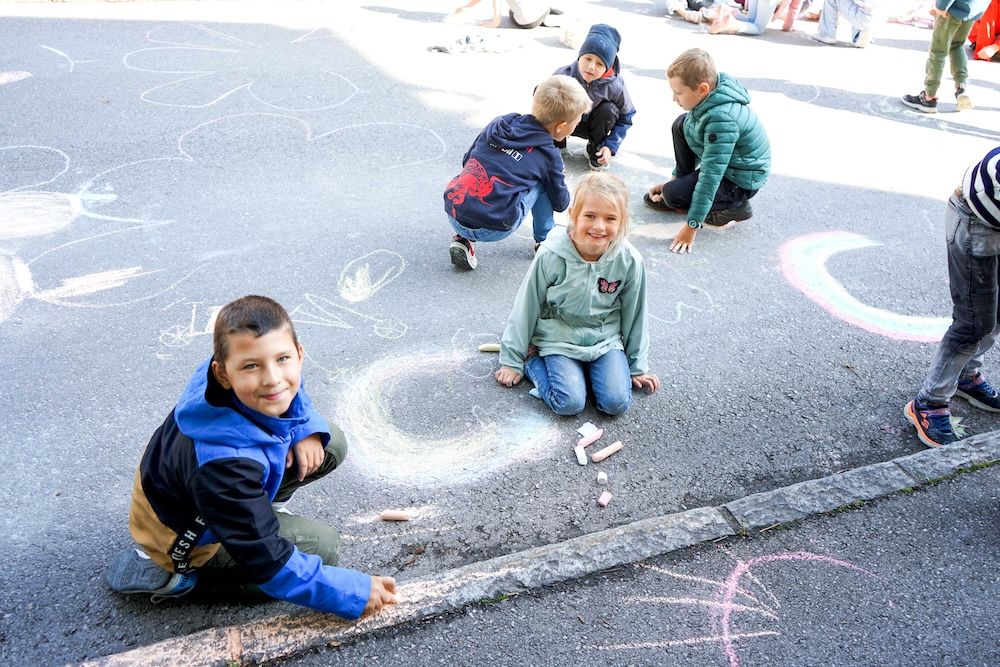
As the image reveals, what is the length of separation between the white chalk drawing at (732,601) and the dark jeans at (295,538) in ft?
2.82

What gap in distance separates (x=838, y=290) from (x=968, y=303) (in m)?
1.27

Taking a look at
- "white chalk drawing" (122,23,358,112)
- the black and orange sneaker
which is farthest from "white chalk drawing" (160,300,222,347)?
"white chalk drawing" (122,23,358,112)

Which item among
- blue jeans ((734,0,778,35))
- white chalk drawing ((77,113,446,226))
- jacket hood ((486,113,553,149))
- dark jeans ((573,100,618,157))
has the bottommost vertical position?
white chalk drawing ((77,113,446,226))

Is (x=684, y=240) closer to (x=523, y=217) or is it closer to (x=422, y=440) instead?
(x=523, y=217)

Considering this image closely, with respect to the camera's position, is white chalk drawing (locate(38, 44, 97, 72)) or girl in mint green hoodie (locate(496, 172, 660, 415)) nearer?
girl in mint green hoodie (locate(496, 172, 660, 415))

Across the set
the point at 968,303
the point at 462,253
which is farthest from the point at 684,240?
the point at 968,303

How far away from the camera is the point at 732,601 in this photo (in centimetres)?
248

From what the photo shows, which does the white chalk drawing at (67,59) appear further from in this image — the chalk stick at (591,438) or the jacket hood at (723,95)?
the chalk stick at (591,438)

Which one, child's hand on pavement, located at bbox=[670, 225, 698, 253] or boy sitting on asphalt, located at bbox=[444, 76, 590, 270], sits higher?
boy sitting on asphalt, located at bbox=[444, 76, 590, 270]

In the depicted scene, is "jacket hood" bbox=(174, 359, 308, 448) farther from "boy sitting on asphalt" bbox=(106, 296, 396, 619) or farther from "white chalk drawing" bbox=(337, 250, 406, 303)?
"white chalk drawing" bbox=(337, 250, 406, 303)

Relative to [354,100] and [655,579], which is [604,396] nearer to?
[655,579]

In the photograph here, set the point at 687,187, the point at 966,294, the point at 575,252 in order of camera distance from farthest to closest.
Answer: the point at 687,187 → the point at 575,252 → the point at 966,294

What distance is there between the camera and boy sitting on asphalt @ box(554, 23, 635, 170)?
493 cm

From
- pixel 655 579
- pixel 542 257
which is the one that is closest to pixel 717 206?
pixel 542 257
